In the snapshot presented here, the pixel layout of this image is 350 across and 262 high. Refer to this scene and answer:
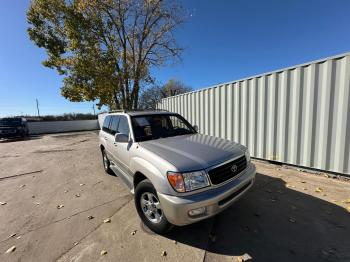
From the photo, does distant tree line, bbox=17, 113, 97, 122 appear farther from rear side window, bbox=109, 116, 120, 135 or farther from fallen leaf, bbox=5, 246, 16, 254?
fallen leaf, bbox=5, 246, 16, 254

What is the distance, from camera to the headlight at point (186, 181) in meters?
2.10

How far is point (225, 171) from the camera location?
2.38 meters

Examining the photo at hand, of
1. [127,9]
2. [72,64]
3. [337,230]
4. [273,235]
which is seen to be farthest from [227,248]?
[127,9]

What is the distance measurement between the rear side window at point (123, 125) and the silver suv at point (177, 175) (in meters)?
0.08

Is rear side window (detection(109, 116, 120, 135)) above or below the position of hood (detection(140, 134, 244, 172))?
above

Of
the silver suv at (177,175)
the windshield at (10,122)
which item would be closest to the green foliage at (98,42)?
the windshield at (10,122)

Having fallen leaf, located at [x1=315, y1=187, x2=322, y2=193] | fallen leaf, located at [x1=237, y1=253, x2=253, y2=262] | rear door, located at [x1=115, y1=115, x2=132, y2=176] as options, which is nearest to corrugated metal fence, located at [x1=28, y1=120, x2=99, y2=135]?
rear door, located at [x1=115, y1=115, x2=132, y2=176]

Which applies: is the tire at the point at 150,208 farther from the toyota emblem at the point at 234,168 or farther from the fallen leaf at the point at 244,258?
the toyota emblem at the point at 234,168

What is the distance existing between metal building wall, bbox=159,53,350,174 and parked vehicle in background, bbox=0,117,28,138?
684 inches

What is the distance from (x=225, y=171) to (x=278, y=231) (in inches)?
47.1

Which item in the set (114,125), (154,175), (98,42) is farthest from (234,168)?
(98,42)

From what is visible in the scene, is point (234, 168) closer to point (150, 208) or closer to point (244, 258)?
point (244, 258)

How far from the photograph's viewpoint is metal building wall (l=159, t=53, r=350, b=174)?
3.92 meters

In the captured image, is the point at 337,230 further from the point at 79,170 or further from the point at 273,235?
the point at 79,170
